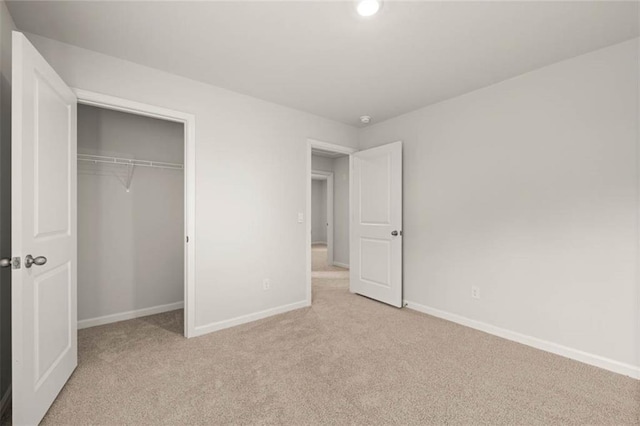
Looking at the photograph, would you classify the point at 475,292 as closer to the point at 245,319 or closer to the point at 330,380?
the point at 330,380

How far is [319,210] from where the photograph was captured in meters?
10.4

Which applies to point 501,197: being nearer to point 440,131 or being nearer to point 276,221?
point 440,131

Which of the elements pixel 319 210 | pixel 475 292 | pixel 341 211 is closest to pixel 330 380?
pixel 475 292

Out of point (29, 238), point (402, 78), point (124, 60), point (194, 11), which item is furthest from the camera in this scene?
point (402, 78)

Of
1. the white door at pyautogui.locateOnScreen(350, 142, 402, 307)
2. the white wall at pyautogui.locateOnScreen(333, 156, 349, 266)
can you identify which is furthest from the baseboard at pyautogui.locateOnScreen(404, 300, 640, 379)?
the white wall at pyautogui.locateOnScreen(333, 156, 349, 266)

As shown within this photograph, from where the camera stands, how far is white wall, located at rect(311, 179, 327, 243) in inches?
407

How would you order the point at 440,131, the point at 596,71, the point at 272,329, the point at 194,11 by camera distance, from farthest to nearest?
the point at 440,131, the point at 272,329, the point at 596,71, the point at 194,11

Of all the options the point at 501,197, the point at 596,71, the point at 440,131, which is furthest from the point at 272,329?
the point at 596,71

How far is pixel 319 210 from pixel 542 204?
27.0ft

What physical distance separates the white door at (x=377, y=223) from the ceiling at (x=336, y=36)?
3.59 ft

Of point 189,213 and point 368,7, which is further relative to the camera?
point 189,213

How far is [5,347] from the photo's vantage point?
1686mm

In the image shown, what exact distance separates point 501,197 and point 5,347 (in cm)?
386

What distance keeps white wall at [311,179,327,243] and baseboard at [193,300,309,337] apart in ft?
22.9
